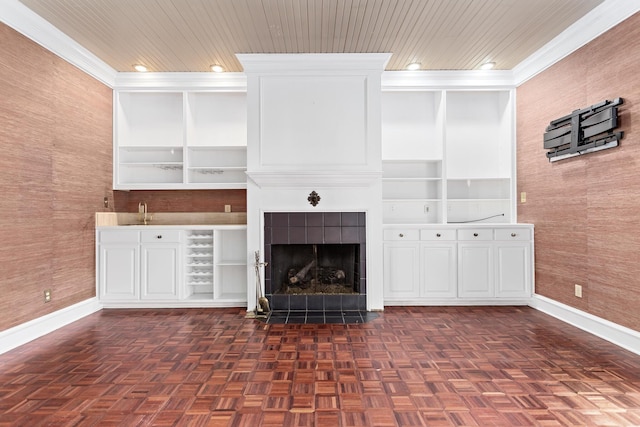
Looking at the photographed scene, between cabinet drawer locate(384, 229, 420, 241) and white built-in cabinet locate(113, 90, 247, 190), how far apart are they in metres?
1.94

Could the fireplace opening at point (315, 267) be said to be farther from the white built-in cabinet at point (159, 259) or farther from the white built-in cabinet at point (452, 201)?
the white built-in cabinet at point (159, 259)

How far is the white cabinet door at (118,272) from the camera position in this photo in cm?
393

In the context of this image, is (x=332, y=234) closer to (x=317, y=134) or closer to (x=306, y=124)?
(x=317, y=134)

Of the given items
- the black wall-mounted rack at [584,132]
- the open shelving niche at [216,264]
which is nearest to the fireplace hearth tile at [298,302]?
the open shelving niche at [216,264]

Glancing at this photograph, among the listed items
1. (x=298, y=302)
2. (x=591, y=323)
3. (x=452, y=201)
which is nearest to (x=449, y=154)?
(x=452, y=201)

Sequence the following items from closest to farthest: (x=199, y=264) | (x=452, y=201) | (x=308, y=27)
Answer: (x=308, y=27)
(x=199, y=264)
(x=452, y=201)

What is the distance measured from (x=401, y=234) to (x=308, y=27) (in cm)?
234

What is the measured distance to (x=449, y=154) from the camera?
14.8ft

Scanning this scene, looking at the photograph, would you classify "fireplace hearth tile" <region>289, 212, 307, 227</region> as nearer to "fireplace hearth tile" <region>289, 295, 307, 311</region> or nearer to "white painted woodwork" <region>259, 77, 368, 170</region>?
"white painted woodwork" <region>259, 77, 368, 170</region>

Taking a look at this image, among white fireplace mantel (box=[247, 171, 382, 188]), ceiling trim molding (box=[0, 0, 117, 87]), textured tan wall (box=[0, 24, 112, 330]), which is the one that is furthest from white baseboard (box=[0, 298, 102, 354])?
ceiling trim molding (box=[0, 0, 117, 87])

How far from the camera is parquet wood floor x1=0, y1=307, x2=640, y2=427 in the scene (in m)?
1.88

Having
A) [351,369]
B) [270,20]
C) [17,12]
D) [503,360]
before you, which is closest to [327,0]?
[270,20]

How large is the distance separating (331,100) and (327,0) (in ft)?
3.73

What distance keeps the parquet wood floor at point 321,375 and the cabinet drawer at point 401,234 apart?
3.11 ft
